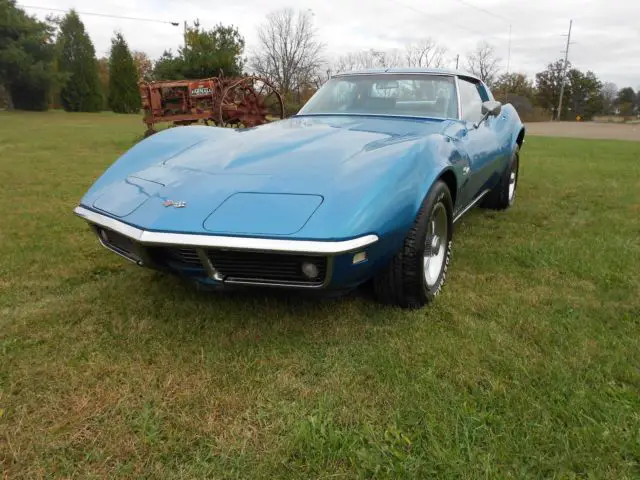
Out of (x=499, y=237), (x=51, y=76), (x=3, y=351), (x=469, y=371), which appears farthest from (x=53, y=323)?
(x=51, y=76)

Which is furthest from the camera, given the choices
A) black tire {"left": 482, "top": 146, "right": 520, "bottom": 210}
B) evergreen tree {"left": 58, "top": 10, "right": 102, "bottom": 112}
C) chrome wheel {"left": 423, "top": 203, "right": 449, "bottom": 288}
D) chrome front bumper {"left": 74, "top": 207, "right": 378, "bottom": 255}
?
evergreen tree {"left": 58, "top": 10, "right": 102, "bottom": 112}

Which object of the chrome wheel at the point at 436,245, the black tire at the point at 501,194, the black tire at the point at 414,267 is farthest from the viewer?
the black tire at the point at 501,194

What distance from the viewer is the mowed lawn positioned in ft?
5.04

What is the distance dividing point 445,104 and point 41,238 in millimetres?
3213

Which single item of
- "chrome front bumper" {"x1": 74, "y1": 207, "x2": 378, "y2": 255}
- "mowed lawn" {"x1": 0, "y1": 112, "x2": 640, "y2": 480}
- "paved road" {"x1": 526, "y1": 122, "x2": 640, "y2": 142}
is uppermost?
"chrome front bumper" {"x1": 74, "y1": 207, "x2": 378, "y2": 255}

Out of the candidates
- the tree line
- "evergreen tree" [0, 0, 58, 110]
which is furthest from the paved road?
"evergreen tree" [0, 0, 58, 110]

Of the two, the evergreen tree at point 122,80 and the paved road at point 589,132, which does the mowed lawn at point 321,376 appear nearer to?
the paved road at point 589,132

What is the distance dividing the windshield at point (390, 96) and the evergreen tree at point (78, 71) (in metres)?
41.8

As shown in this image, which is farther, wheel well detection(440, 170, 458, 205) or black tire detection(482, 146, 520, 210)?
black tire detection(482, 146, 520, 210)

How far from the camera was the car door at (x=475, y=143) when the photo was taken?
310cm

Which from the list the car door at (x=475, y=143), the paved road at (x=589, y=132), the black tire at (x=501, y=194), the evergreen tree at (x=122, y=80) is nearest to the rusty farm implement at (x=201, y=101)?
the black tire at (x=501, y=194)

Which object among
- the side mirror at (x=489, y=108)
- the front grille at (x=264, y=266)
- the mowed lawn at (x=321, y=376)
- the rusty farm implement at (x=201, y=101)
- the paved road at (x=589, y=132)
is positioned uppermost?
the rusty farm implement at (x=201, y=101)

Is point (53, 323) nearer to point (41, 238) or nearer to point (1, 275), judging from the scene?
point (1, 275)

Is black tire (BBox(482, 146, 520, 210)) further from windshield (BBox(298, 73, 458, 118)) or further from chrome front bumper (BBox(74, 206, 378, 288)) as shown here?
chrome front bumper (BBox(74, 206, 378, 288))
